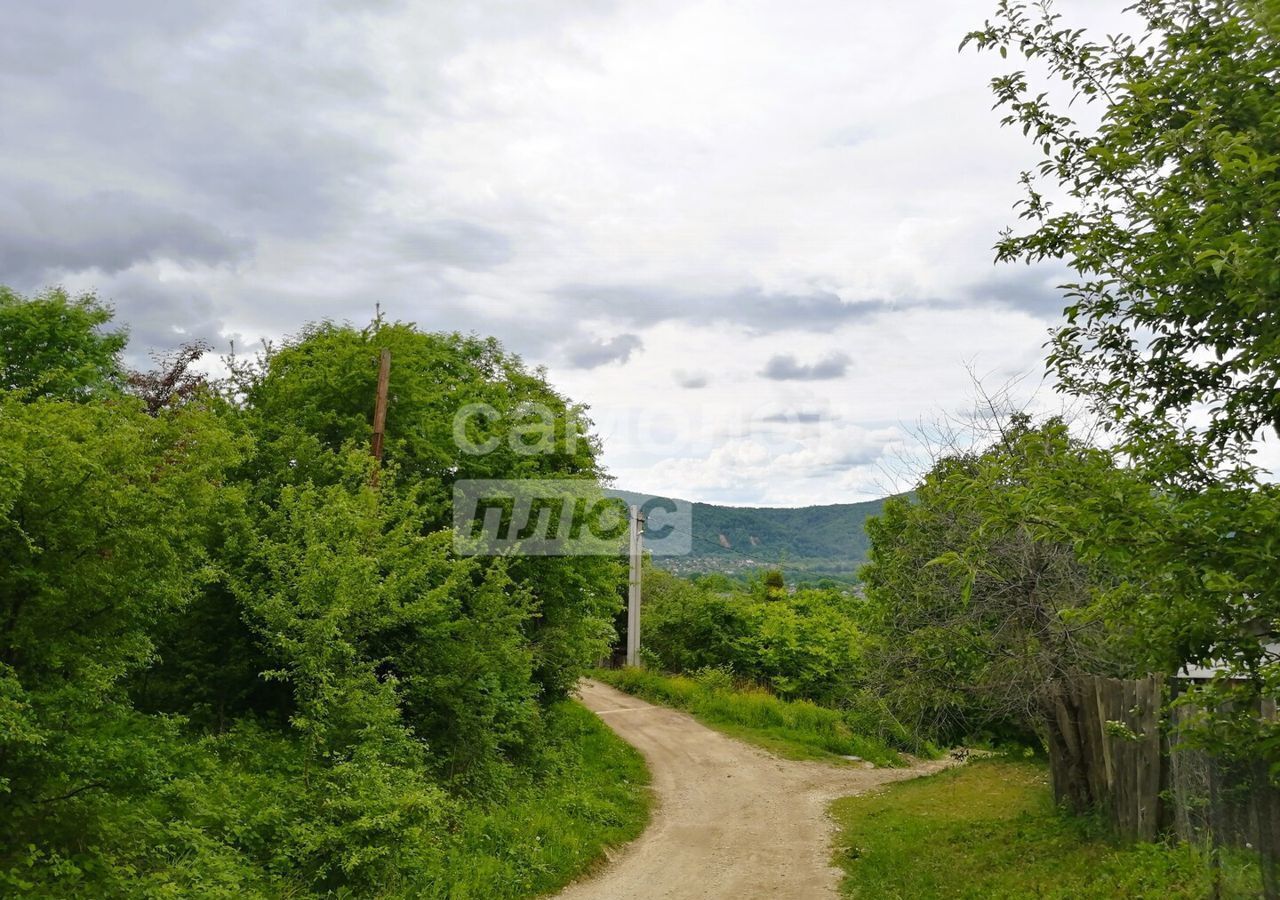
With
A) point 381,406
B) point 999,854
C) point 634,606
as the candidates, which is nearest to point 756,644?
point 634,606

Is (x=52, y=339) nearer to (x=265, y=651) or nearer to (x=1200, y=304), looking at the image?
(x=265, y=651)

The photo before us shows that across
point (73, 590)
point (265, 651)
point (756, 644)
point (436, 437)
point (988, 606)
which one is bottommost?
point (756, 644)

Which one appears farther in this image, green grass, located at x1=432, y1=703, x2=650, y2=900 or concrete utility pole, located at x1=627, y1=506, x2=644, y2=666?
concrete utility pole, located at x1=627, y1=506, x2=644, y2=666

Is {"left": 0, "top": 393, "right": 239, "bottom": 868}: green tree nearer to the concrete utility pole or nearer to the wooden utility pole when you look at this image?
the wooden utility pole

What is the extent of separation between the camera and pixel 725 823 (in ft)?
47.8

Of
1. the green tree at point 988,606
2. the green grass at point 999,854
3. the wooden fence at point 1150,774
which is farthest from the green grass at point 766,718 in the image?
the wooden fence at point 1150,774

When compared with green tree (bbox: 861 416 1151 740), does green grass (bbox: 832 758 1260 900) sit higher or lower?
lower

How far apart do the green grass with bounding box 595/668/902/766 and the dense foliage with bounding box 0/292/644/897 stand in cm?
668

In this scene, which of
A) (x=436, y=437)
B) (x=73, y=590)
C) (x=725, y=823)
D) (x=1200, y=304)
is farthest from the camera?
(x=436, y=437)

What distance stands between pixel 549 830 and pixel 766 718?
14502 mm

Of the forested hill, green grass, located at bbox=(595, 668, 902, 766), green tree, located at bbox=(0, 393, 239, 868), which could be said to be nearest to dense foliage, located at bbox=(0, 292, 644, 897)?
green tree, located at bbox=(0, 393, 239, 868)

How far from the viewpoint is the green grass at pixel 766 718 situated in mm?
23312

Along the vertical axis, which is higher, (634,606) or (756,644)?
(634,606)

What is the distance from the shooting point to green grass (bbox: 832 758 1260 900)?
8031 mm
